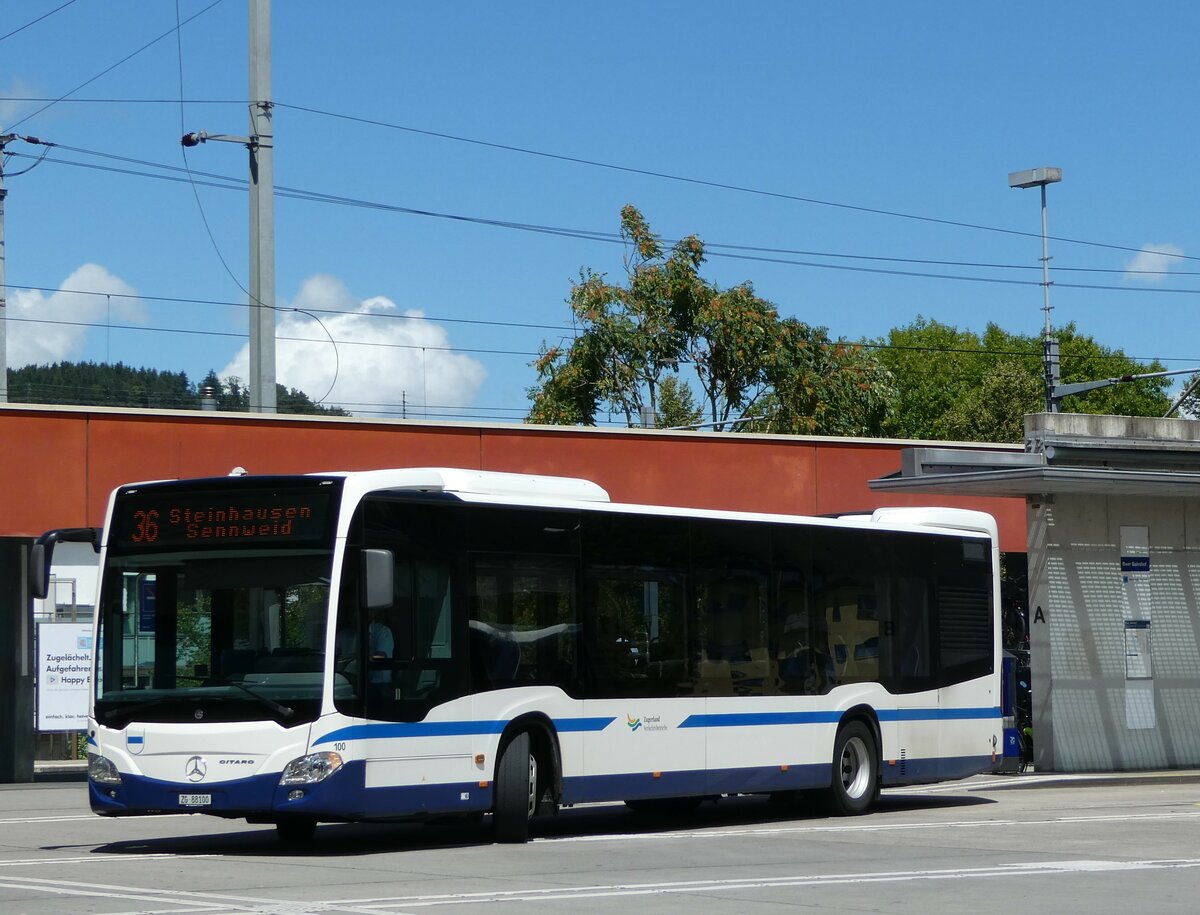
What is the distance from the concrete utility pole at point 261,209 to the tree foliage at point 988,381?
5838cm

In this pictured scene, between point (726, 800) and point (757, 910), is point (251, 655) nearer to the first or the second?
point (757, 910)

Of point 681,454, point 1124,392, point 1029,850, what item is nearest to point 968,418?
point 1124,392

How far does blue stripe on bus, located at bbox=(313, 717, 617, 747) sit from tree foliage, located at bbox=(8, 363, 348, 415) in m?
41.3

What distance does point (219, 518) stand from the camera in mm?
14219

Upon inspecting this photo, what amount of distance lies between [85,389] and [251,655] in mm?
50002

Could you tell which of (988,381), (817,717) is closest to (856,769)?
(817,717)

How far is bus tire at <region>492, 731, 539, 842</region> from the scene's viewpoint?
48.7ft

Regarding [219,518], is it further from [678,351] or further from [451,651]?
[678,351]

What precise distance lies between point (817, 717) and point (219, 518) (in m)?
6.50

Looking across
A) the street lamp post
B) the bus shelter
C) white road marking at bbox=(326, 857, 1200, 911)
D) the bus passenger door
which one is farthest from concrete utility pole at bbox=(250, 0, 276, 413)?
the street lamp post

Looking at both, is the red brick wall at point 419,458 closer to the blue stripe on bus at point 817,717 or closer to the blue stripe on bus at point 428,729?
the blue stripe on bus at point 817,717

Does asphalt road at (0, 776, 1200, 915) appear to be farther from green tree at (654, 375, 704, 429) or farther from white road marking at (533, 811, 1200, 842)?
green tree at (654, 375, 704, 429)

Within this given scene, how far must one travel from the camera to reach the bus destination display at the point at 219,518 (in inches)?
550

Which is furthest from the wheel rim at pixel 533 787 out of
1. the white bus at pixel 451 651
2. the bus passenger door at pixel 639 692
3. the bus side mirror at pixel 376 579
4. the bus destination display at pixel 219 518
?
the bus destination display at pixel 219 518
